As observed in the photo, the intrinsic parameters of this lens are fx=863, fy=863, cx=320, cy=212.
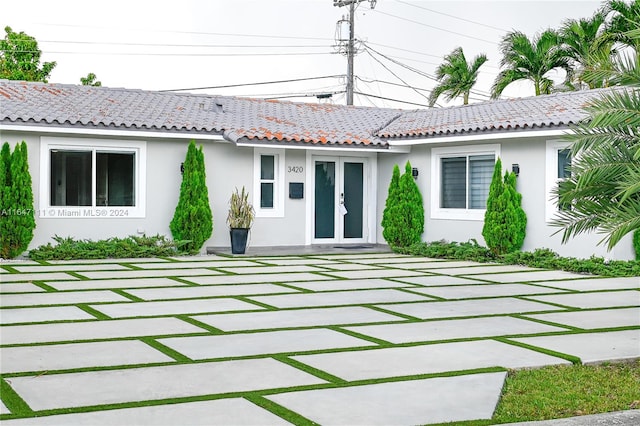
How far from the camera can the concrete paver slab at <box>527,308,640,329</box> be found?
32.3ft

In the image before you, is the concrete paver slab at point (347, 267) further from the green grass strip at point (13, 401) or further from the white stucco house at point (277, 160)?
the green grass strip at point (13, 401)

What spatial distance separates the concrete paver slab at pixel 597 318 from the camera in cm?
984

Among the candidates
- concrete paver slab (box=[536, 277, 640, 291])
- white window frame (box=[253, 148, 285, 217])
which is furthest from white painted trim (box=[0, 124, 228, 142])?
concrete paver slab (box=[536, 277, 640, 291])

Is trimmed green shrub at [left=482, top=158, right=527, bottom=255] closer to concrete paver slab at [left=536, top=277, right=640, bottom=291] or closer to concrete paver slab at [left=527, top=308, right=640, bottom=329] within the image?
concrete paver slab at [left=536, top=277, right=640, bottom=291]

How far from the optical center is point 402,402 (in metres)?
6.18

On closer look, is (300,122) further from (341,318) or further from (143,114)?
(341,318)

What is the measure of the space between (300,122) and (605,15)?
9.65 metres

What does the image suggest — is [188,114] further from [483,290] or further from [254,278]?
[483,290]

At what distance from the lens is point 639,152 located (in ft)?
24.1

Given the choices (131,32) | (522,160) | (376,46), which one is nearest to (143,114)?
(522,160)

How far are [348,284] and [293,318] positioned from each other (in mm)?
3658

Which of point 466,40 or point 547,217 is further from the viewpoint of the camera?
point 466,40

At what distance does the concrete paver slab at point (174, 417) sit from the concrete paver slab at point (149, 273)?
27.7 feet

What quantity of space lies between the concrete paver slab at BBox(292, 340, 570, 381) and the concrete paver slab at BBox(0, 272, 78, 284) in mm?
7235
